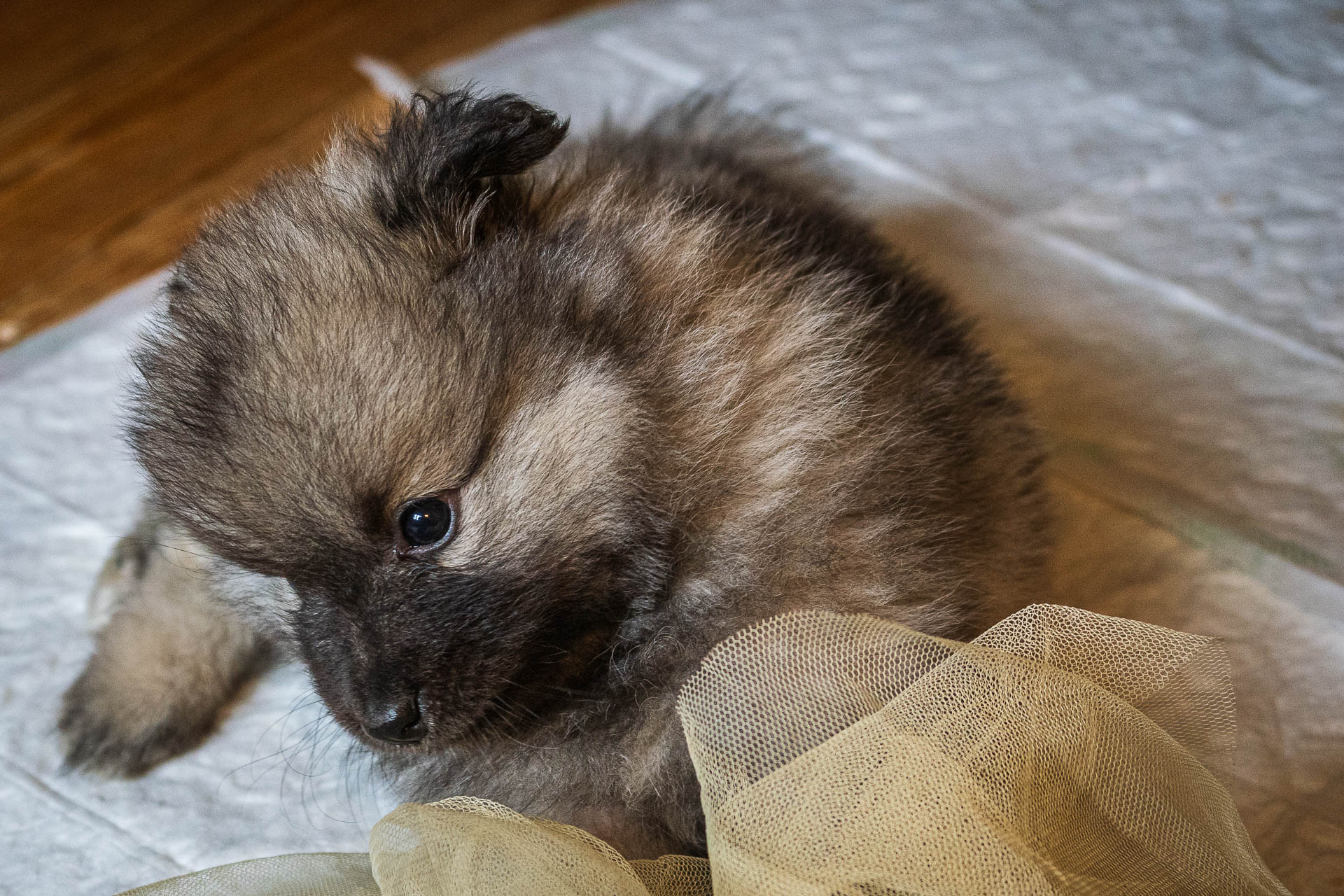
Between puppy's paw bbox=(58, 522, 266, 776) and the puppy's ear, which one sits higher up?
the puppy's ear

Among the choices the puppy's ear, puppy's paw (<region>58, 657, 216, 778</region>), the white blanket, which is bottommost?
puppy's paw (<region>58, 657, 216, 778</region>)

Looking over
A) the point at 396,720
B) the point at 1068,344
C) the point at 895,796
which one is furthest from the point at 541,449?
the point at 1068,344

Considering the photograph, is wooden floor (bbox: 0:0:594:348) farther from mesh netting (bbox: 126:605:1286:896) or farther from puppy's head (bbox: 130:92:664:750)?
mesh netting (bbox: 126:605:1286:896)

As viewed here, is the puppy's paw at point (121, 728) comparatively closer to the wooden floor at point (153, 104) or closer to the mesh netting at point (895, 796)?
the mesh netting at point (895, 796)

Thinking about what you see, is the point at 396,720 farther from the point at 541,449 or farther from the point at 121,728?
the point at 121,728

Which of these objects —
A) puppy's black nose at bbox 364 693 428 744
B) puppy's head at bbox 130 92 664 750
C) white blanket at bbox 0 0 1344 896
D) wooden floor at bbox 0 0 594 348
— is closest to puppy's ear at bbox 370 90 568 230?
puppy's head at bbox 130 92 664 750

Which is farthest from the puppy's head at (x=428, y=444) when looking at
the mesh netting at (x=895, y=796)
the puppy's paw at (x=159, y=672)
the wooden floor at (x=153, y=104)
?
the wooden floor at (x=153, y=104)

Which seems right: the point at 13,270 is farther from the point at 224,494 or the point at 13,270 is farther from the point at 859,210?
the point at 859,210
